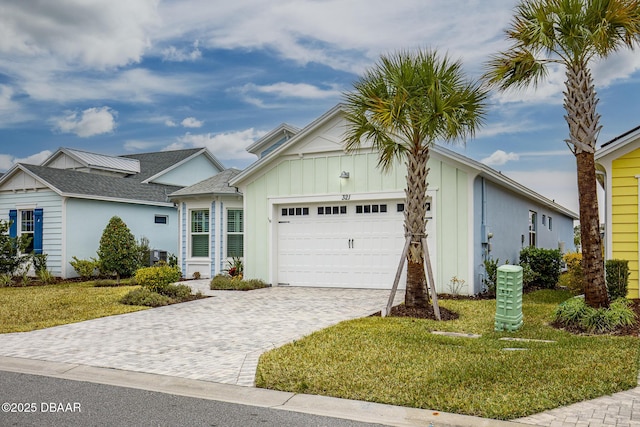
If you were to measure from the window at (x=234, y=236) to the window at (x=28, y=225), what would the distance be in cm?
746

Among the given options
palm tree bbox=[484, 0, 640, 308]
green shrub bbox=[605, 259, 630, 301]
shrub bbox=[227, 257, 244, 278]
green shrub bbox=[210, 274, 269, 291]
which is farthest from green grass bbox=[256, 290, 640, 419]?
shrub bbox=[227, 257, 244, 278]

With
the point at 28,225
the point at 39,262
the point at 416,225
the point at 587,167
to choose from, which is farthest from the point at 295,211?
the point at 28,225

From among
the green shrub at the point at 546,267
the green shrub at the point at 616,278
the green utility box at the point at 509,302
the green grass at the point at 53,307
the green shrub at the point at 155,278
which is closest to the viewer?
the green utility box at the point at 509,302

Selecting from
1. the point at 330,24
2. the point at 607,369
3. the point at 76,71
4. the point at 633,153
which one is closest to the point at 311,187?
the point at 330,24

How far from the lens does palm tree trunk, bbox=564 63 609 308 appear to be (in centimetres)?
894

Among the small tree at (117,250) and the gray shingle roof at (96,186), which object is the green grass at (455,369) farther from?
the gray shingle roof at (96,186)

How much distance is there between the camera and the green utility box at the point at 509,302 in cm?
858

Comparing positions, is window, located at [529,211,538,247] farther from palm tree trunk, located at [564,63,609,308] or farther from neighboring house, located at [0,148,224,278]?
neighboring house, located at [0,148,224,278]

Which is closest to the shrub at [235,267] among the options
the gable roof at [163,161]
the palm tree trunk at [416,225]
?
the palm tree trunk at [416,225]

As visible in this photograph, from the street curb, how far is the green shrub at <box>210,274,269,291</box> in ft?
26.2

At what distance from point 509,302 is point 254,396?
4.73m

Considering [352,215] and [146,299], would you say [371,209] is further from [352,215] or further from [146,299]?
[146,299]

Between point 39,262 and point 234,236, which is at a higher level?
point 234,236

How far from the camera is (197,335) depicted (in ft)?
28.6
